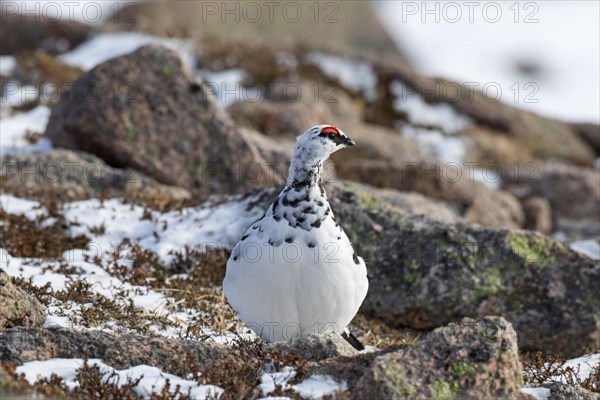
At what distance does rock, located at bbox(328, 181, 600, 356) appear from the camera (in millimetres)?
9508

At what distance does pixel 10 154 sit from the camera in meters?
12.1

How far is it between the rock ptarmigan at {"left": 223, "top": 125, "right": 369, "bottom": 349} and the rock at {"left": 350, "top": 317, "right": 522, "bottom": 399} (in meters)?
1.30

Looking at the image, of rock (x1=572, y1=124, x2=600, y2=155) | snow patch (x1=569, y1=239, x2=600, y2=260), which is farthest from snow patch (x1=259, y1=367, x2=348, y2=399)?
rock (x1=572, y1=124, x2=600, y2=155)

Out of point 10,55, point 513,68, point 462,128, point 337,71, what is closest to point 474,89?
point 462,128

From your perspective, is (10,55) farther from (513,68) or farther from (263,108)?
(513,68)

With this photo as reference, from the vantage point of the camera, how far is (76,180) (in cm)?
1158

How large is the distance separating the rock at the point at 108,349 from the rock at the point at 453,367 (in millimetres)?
1167

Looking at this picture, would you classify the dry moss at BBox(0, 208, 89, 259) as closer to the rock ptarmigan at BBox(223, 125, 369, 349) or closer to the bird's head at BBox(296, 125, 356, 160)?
the rock ptarmigan at BBox(223, 125, 369, 349)

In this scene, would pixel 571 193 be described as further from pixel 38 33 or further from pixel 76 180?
pixel 38 33

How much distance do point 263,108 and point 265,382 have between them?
39.4 feet

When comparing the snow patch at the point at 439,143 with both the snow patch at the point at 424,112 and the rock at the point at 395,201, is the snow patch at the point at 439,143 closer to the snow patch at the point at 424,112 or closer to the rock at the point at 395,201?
the snow patch at the point at 424,112

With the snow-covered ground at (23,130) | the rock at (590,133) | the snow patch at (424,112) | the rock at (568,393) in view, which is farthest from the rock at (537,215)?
the rock at (568,393)

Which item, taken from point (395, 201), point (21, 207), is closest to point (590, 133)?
point (395, 201)

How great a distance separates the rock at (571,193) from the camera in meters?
17.7
